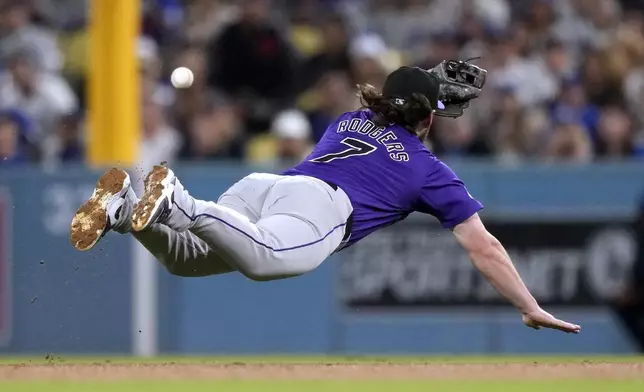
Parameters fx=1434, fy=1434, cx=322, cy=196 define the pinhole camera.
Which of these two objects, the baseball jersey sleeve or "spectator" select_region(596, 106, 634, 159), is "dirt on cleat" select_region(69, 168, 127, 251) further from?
"spectator" select_region(596, 106, 634, 159)

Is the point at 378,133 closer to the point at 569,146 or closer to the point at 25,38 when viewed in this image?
the point at 569,146

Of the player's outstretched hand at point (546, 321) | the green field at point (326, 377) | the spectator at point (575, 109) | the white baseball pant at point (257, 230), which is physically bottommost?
the green field at point (326, 377)

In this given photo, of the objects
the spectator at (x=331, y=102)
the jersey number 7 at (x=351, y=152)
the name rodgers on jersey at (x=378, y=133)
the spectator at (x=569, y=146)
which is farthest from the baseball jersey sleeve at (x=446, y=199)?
the spectator at (x=331, y=102)

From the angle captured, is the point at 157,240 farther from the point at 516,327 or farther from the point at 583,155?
the point at 583,155

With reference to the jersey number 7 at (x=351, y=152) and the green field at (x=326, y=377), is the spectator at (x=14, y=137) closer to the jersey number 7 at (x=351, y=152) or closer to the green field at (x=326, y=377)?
the green field at (x=326, y=377)

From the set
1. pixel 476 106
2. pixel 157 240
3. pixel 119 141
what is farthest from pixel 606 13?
pixel 157 240

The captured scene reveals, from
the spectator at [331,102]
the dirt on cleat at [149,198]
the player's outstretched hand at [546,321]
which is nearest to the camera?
the dirt on cleat at [149,198]

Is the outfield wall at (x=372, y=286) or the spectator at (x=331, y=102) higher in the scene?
the spectator at (x=331, y=102)

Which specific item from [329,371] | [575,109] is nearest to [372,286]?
[575,109]
